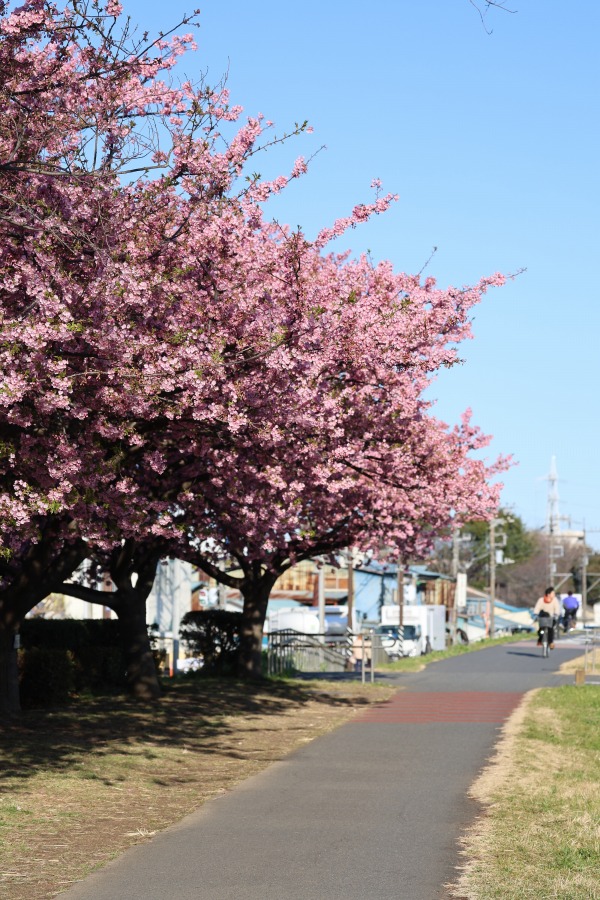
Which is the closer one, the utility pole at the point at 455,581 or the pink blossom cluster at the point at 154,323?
the pink blossom cluster at the point at 154,323

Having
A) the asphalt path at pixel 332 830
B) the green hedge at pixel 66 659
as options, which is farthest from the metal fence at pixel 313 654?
the asphalt path at pixel 332 830

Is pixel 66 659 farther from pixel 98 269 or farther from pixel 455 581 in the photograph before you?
pixel 455 581

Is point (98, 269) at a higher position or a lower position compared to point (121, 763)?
higher

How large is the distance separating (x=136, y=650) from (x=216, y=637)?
655 centimetres

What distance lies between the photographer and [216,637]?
98.9 ft

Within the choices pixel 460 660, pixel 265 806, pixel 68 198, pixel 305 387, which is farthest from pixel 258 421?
pixel 460 660

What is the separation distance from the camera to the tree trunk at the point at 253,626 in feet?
94.9

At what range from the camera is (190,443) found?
1559cm

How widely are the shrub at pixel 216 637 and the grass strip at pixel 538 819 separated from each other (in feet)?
38.4

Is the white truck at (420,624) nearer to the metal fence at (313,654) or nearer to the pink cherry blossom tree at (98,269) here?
the metal fence at (313,654)

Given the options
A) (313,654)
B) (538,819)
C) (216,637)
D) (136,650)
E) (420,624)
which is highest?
(420,624)

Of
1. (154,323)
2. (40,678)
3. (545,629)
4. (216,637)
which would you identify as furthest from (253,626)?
(154,323)

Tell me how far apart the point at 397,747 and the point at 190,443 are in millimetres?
4610

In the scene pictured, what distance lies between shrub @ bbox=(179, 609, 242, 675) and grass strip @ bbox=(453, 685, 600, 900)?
11.7 metres
